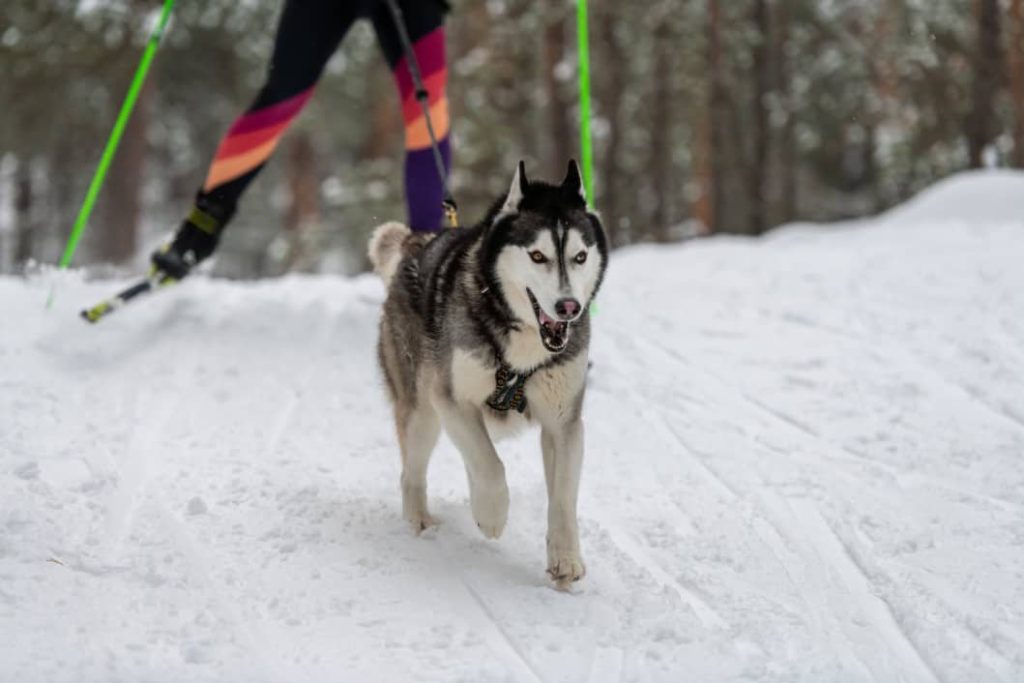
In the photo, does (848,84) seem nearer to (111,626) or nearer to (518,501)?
(518,501)

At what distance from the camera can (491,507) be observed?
3.70 m

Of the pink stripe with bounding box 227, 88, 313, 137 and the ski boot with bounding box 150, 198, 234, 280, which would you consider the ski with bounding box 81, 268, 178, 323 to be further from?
the pink stripe with bounding box 227, 88, 313, 137

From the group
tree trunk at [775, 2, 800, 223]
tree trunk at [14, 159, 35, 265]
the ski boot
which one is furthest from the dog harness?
tree trunk at [14, 159, 35, 265]

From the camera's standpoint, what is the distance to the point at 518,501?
14.6 feet

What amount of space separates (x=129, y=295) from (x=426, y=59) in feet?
7.75

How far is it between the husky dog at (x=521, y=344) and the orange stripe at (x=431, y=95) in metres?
2.38

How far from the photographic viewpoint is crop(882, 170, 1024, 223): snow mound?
1053 cm

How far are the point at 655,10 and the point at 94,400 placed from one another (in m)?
13.9

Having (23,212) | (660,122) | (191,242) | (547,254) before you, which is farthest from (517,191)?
(23,212)

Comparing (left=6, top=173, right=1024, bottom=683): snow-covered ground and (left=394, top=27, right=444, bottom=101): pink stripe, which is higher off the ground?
(left=394, top=27, right=444, bottom=101): pink stripe

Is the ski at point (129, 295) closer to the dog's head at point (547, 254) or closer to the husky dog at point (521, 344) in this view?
the husky dog at point (521, 344)

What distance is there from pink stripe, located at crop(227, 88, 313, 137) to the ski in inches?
40.6

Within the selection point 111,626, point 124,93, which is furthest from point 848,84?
point 111,626

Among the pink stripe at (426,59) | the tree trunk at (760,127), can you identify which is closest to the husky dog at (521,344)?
the pink stripe at (426,59)
